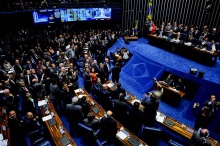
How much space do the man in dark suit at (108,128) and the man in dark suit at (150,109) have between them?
4.48 ft

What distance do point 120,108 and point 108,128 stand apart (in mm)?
1085

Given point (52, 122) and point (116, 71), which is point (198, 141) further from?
point (116, 71)

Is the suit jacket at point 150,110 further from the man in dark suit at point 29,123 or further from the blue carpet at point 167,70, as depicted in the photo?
the man in dark suit at point 29,123

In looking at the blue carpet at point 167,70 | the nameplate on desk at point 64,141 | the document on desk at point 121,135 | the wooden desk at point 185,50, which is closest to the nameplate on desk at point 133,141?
the document on desk at point 121,135

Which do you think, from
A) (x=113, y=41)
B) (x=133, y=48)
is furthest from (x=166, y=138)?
(x=113, y=41)

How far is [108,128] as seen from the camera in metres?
4.88

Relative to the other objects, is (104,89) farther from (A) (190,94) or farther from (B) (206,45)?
(B) (206,45)

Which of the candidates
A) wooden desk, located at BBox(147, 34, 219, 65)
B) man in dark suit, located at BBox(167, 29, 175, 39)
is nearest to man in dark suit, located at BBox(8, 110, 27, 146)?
wooden desk, located at BBox(147, 34, 219, 65)

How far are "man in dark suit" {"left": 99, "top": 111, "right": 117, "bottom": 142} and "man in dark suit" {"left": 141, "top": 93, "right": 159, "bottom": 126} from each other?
4.48 ft

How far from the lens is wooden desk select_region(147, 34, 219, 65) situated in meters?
9.18

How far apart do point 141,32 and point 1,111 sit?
12.3 meters

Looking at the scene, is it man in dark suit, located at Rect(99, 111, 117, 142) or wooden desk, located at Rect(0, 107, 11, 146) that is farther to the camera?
wooden desk, located at Rect(0, 107, 11, 146)

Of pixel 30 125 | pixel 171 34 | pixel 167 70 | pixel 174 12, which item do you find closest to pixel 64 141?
pixel 30 125

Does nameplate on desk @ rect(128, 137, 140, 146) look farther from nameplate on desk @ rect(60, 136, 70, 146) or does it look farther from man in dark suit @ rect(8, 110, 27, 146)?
man in dark suit @ rect(8, 110, 27, 146)
